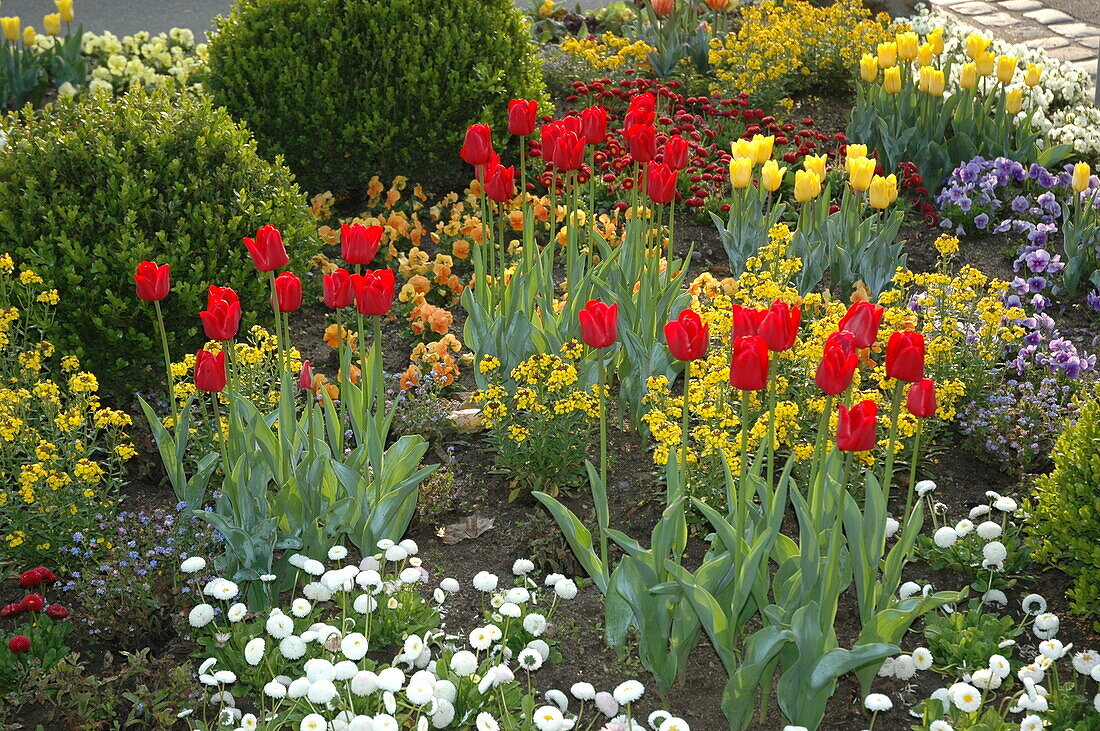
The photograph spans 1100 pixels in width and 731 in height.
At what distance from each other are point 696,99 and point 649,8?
2333 mm

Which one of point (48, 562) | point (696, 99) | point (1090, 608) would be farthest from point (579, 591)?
point (696, 99)

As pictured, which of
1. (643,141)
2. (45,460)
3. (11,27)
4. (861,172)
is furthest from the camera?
(11,27)

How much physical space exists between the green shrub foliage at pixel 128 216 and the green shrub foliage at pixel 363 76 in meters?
1.32

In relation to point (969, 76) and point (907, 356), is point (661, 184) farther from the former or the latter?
point (969, 76)

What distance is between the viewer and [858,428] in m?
2.50

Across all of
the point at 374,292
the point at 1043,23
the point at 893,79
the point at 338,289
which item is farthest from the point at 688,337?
the point at 1043,23

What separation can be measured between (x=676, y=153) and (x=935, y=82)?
255 centimetres

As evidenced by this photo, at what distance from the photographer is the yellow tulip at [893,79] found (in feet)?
19.6

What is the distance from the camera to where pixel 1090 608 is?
3.16 meters

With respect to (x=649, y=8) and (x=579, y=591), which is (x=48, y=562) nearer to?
(x=579, y=591)

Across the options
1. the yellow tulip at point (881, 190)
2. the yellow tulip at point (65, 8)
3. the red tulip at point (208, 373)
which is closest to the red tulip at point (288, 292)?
the red tulip at point (208, 373)

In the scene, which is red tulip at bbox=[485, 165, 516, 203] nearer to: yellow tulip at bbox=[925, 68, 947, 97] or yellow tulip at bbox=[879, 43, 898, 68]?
yellow tulip at bbox=[925, 68, 947, 97]

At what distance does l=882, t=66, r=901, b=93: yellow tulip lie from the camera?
599 centimetres

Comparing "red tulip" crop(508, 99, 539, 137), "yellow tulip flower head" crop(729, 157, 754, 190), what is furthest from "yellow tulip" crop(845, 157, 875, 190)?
"red tulip" crop(508, 99, 539, 137)
